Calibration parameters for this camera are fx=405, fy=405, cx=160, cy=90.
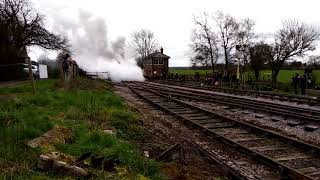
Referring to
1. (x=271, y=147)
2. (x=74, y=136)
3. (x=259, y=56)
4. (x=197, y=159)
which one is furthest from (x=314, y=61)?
(x=74, y=136)

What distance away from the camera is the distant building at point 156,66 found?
234ft

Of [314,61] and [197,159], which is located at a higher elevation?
[314,61]

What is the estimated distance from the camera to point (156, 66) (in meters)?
71.9

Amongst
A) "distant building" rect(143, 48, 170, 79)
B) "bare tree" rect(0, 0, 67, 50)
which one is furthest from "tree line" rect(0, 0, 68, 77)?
"distant building" rect(143, 48, 170, 79)

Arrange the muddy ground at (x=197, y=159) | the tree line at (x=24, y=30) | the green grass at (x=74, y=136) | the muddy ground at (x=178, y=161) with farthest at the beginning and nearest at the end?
the tree line at (x=24, y=30)
the muddy ground at (x=197, y=159)
the muddy ground at (x=178, y=161)
the green grass at (x=74, y=136)

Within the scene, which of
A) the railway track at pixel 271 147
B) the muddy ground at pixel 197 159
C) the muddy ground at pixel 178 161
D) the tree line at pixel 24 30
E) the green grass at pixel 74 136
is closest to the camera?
the green grass at pixel 74 136

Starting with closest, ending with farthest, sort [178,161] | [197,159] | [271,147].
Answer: [178,161]
[197,159]
[271,147]

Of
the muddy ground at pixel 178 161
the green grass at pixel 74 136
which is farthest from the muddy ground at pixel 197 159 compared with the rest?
the green grass at pixel 74 136

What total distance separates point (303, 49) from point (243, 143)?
120 feet

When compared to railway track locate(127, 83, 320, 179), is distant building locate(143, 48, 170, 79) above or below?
above

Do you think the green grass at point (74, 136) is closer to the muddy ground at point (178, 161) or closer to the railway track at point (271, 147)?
the muddy ground at point (178, 161)

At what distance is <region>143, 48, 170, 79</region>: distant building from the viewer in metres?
71.2

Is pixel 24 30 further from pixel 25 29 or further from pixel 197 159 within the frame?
pixel 197 159

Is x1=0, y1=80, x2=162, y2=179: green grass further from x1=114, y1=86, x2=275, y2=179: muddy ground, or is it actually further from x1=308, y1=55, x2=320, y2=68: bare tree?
x1=308, y1=55, x2=320, y2=68: bare tree
